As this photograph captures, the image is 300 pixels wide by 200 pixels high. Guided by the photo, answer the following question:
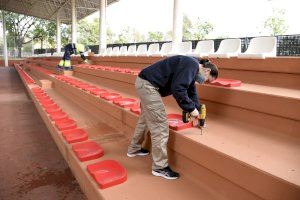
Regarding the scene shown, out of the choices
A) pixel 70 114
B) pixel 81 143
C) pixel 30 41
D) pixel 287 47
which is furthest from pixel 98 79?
pixel 30 41

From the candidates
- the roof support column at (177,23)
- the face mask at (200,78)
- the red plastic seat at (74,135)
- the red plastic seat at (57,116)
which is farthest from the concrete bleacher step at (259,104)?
the roof support column at (177,23)

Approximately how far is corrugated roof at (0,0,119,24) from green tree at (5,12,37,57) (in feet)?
30.5

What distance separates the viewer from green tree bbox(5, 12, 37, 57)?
3325 centimetres

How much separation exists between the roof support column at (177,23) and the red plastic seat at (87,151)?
14.8 feet

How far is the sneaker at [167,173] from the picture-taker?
2215mm

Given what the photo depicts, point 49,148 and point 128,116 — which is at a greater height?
point 128,116

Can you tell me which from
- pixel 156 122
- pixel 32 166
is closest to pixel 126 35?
pixel 32 166

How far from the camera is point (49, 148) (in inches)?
143

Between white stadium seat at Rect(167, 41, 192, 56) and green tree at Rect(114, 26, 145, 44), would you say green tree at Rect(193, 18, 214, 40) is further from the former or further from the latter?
green tree at Rect(114, 26, 145, 44)

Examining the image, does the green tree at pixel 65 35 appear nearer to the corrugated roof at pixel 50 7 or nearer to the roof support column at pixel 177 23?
the corrugated roof at pixel 50 7

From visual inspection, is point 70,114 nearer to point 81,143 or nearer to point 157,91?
point 81,143

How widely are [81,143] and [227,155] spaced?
1.94 meters

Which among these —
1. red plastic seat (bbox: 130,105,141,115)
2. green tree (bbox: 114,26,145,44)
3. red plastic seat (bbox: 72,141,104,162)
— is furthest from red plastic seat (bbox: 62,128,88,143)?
green tree (bbox: 114,26,145,44)

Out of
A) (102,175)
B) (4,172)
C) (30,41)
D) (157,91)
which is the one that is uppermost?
(30,41)
